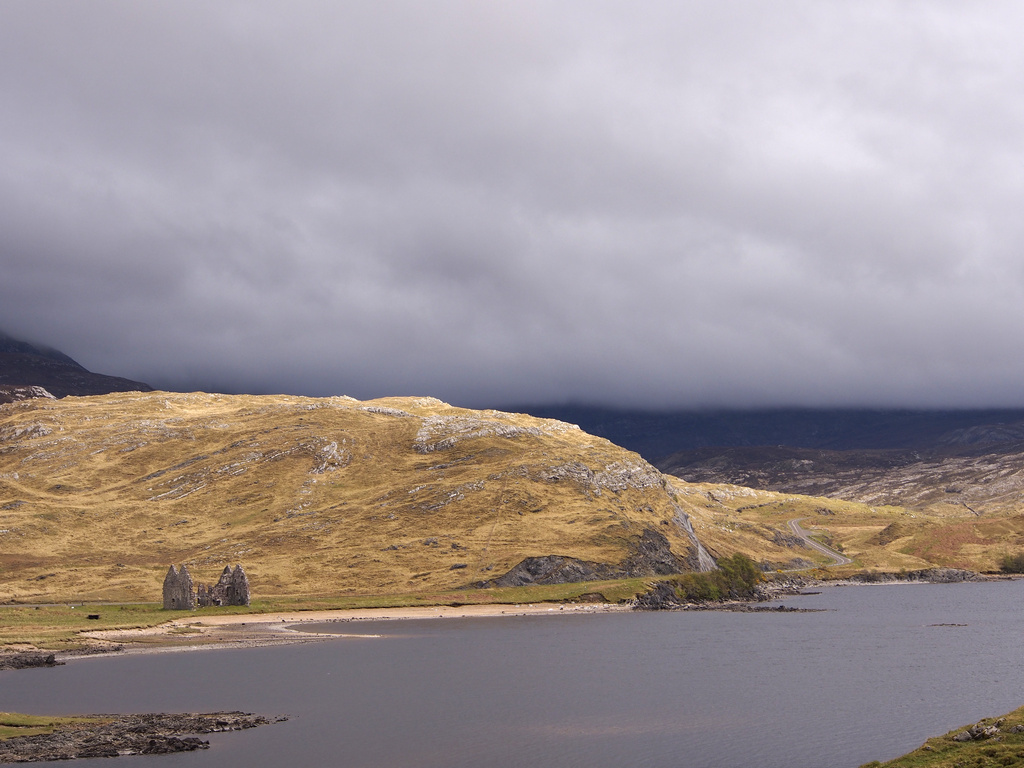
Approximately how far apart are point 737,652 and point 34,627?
87.1 m

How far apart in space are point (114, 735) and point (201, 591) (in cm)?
9070

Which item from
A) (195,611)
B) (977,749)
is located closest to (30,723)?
(977,749)

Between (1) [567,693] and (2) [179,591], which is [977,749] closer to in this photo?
(1) [567,693]

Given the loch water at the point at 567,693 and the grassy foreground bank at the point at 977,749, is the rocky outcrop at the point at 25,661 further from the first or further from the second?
the grassy foreground bank at the point at 977,749

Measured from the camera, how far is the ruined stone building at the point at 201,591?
13475cm

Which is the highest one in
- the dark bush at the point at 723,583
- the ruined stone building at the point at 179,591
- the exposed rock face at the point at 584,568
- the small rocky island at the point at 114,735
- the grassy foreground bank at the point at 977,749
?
the grassy foreground bank at the point at 977,749

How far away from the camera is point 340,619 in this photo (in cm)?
13512

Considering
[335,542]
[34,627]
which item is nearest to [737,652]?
[34,627]

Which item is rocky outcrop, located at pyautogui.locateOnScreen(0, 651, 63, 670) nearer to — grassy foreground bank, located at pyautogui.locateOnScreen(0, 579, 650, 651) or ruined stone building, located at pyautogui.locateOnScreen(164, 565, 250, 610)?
grassy foreground bank, located at pyautogui.locateOnScreen(0, 579, 650, 651)

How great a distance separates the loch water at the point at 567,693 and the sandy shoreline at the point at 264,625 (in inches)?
219

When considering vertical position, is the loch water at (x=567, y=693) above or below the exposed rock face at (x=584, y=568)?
above

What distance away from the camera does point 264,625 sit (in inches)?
4938

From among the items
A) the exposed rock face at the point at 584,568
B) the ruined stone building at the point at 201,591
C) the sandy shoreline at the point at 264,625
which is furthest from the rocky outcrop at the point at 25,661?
the exposed rock face at the point at 584,568

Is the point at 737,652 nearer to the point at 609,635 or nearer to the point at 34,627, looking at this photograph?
the point at 609,635
